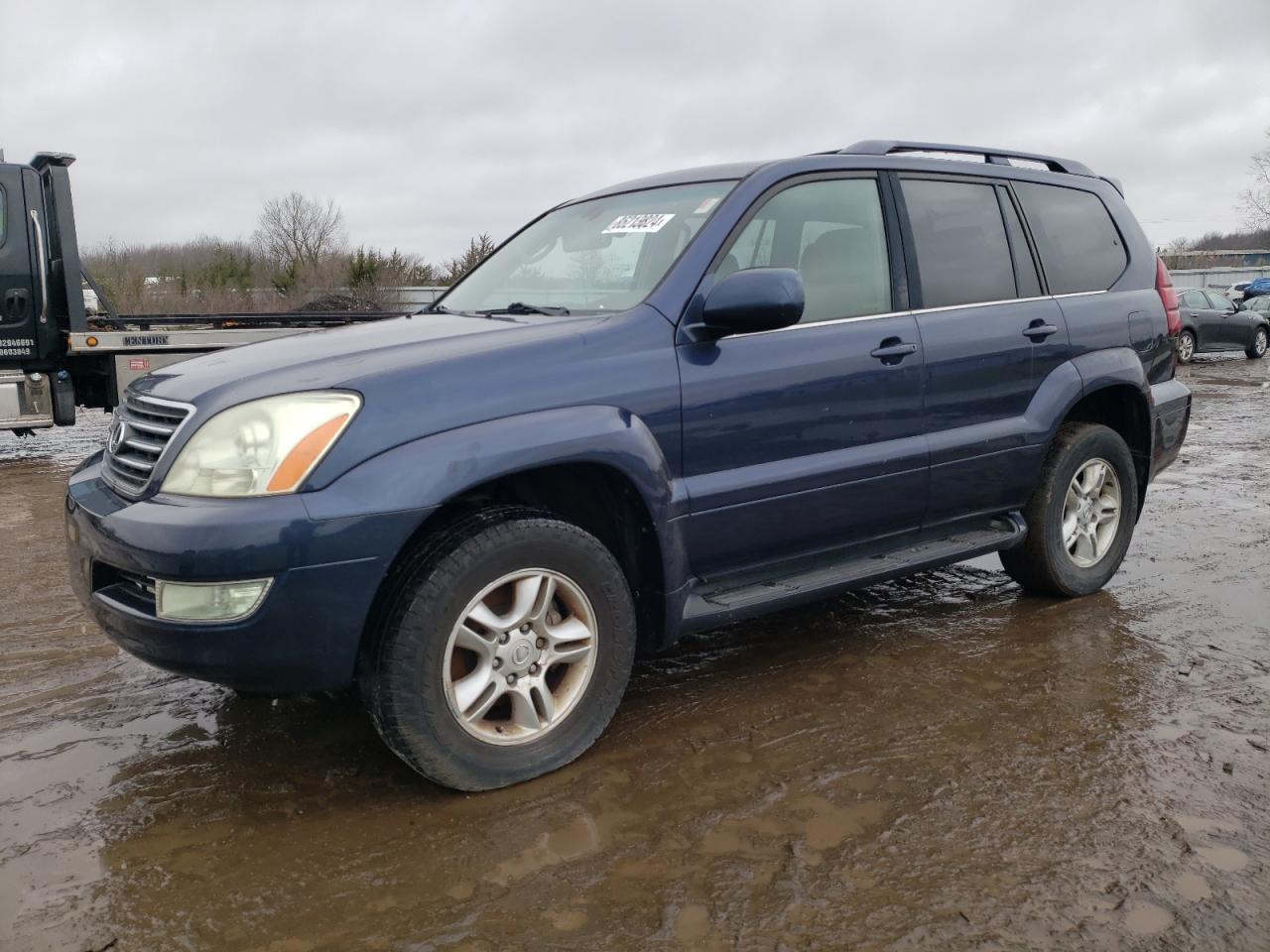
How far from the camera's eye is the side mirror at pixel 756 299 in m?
3.09

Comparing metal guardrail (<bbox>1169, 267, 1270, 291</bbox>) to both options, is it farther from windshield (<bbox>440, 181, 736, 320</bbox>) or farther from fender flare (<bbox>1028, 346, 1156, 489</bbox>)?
windshield (<bbox>440, 181, 736, 320</bbox>)

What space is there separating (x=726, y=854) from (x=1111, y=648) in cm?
216

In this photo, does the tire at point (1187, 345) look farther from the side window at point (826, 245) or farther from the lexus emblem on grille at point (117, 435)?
the lexus emblem on grille at point (117, 435)

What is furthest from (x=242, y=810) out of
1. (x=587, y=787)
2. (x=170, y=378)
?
(x=170, y=378)

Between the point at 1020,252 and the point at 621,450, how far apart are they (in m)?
2.28

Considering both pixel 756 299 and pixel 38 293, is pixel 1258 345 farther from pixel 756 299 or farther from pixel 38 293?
pixel 756 299

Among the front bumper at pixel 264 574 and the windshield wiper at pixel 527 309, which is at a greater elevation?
the windshield wiper at pixel 527 309

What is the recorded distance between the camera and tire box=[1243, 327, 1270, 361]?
20.2 m

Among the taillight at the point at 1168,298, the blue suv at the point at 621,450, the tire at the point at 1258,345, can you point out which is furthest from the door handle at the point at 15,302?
the tire at the point at 1258,345

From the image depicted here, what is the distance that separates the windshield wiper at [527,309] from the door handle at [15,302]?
7.41 metres

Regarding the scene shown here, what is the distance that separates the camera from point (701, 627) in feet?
10.6

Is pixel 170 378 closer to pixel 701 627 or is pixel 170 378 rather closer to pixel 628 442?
pixel 628 442

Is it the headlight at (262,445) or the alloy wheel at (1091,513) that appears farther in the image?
the alloy wheel at (1091,513)

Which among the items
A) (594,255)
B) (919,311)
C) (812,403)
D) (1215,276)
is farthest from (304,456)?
(1215,276)
